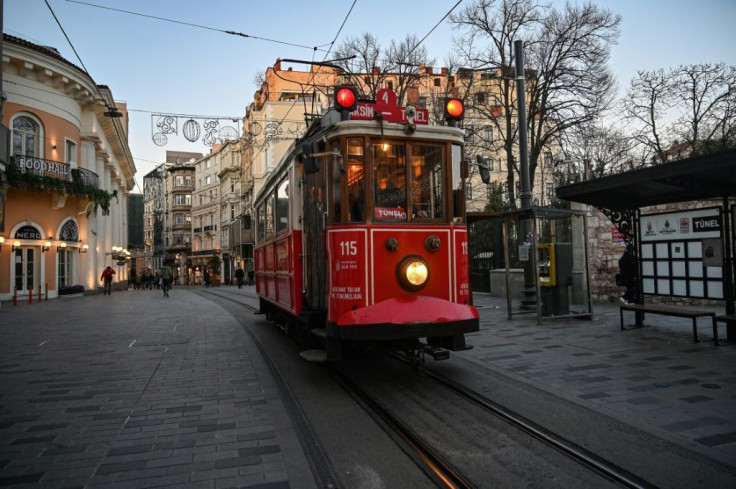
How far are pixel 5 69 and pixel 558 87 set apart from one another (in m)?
24.9

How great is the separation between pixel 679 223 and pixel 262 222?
8597 mm

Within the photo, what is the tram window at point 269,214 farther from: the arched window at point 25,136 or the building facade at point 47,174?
the arched window at point 25,136

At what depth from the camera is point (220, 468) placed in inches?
154

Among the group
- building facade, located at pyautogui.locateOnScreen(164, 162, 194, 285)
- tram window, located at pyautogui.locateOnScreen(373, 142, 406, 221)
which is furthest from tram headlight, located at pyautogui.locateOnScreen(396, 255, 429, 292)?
building facade, located at pyautogui.locateOnScreen(164, 162, 194, 285)

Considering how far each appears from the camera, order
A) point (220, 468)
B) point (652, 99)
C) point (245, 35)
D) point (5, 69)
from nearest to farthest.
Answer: point (220, 468) → point (245, 35) → point (5, 69) → point (652, 99)

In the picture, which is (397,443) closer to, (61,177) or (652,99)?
(61,177)

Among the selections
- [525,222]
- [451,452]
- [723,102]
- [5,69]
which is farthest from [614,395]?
[5,69]

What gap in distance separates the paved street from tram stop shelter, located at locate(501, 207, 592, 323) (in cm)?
124

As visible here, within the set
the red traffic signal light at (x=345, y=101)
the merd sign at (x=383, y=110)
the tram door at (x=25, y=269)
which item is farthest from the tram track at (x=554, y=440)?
the tram door at (x=25, y=269)

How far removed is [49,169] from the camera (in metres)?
24.6

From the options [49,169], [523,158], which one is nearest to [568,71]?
[523,158]

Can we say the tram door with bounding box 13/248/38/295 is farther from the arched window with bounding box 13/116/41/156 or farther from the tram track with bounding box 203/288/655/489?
the tram track with bounding box 203/288/655/489

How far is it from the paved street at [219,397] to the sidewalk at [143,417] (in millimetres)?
17

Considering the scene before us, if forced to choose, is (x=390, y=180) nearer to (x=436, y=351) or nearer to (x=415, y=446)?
(x=436, y=351)
